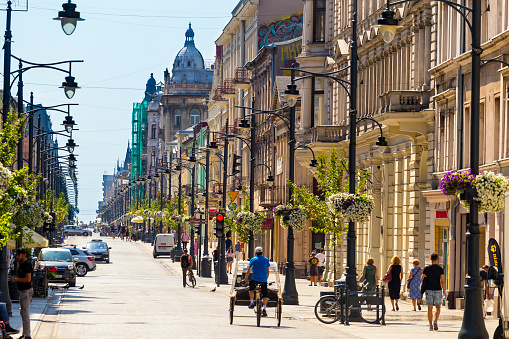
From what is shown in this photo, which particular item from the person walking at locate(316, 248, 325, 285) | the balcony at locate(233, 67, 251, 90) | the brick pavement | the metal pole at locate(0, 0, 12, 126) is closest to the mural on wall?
the balcony at locate(233, 67, 251, 90)

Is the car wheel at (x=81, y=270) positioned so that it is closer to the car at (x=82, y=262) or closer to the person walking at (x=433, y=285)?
the car at (x=82, y=262)

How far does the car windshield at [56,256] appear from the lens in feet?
145

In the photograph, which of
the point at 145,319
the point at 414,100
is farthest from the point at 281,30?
the point at 145,319

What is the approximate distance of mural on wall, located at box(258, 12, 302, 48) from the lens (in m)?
78.6

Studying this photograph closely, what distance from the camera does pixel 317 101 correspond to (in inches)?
2048

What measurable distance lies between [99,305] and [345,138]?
54.5ft

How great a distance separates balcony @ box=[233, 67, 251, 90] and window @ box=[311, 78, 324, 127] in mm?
29826

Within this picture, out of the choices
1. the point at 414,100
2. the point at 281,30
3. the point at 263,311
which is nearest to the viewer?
the point at 263,311

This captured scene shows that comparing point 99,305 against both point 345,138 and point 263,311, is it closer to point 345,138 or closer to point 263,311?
point 263,311

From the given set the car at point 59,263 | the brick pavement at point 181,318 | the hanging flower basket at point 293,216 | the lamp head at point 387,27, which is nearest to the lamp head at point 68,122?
the car at point 59,263

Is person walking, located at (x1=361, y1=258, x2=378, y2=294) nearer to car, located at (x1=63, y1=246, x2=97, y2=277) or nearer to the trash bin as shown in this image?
the trash bin

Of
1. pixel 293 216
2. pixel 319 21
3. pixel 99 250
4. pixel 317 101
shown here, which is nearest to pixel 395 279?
pixel 293 216

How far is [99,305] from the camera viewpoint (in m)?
32.9

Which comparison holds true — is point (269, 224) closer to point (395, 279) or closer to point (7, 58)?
point (395, 279)
